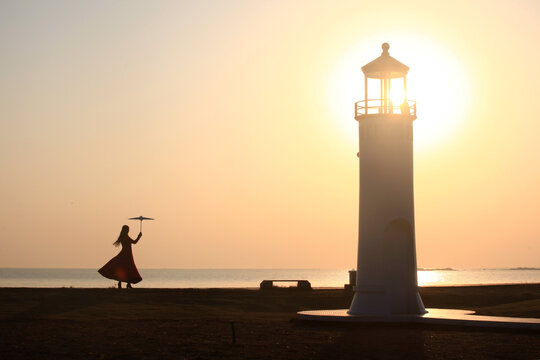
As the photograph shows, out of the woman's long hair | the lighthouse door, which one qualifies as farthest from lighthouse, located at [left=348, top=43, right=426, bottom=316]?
the woman's long hair

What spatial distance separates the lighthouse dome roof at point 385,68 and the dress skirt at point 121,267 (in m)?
17.0

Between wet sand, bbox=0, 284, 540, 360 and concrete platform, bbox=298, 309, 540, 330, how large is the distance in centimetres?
24

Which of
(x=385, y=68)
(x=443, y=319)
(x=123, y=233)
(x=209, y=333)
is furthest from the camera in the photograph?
(x=123, y=233)

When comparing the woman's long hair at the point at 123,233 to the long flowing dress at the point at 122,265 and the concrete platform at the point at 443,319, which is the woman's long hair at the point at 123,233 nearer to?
the long flowing dress at the point at 122,265

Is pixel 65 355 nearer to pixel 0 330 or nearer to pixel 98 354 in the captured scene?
pixel 98 354

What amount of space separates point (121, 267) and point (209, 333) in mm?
17371

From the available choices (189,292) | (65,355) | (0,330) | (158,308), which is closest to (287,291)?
(189,292)

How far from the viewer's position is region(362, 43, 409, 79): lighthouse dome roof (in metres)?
30.1

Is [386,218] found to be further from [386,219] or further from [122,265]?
[122,265]

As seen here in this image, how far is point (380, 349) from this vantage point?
72.7 feet

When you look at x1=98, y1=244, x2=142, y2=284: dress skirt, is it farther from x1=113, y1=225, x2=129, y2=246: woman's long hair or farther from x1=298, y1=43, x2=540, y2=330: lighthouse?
x1=298, y1=43, x2=540, y2=330: lighthouse

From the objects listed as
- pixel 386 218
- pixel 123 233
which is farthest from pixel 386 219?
pixel 123 233

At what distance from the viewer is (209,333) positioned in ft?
82.0

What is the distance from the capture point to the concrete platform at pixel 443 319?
25.0 m
